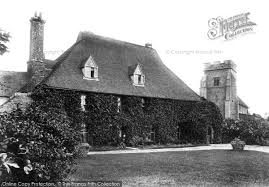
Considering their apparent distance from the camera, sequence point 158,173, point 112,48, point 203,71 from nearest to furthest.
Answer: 1. point 158,173
2. point 112,48
3. point 203,71

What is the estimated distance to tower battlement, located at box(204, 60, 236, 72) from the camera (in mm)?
48406

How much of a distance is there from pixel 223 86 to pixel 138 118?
1003 inches

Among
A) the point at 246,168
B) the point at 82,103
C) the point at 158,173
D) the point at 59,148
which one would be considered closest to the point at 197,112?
the point at 82,103

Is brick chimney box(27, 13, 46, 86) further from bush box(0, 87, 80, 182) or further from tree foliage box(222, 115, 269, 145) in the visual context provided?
tree foliage box(222, 115, 269, 145)

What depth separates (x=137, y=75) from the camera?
29422 mm

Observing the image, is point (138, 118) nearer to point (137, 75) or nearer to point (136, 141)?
point (136, 141)

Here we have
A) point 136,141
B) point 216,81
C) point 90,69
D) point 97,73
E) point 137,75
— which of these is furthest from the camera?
point 216,81

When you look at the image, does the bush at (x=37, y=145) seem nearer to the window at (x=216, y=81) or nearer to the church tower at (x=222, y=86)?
the church tower at (x=222, y=86)

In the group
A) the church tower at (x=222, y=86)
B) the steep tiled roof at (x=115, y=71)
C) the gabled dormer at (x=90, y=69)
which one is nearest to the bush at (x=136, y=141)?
the steep tiled roof at (x=115, y=71)

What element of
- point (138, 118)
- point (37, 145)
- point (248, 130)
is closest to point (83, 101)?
point (138, 118)

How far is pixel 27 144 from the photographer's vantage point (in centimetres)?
761

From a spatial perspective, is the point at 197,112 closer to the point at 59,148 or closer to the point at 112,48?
the point at 112,48

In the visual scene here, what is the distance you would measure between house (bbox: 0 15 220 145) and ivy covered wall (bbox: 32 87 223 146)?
45 centimetres

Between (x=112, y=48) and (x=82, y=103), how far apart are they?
8527mm
